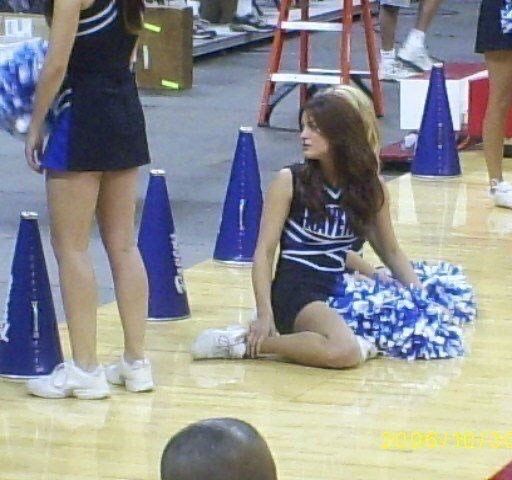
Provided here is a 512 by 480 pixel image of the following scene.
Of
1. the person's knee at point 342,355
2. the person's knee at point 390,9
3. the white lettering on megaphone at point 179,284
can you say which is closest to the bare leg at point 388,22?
the person's knee at point 390,9

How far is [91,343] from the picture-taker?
169 inches

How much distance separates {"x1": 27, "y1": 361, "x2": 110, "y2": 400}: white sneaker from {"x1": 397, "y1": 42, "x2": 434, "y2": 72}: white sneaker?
Result: 769 centimetres

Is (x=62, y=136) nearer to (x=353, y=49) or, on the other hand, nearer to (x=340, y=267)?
(x=340, y=267)

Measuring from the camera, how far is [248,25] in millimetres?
14797

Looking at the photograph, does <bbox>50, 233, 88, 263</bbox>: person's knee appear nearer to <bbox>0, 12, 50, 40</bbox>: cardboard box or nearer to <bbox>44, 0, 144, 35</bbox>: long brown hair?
<bbox>44, 0, 144, 35</bbox>: long brown hair

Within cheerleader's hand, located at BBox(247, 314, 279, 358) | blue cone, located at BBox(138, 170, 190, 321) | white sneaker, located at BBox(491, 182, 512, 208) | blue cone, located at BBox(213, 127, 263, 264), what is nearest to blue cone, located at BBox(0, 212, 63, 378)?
cheerleader's hand, located at BBox(247, 314, 279, 358)

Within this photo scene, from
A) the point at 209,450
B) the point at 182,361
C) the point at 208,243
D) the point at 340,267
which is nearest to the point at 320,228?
the point at 340,267

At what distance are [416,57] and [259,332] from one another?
734 cm

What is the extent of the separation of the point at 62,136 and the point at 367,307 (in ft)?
4.08

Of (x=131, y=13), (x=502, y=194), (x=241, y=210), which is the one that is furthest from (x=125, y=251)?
(x=502, y=194)

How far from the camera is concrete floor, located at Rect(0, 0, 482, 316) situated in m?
6.89

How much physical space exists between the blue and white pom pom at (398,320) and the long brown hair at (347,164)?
22 centimetres

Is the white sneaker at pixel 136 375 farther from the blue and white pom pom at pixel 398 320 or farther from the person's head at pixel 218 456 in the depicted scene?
the person's head at pixel 218 456

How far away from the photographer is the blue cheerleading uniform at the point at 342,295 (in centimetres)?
475
